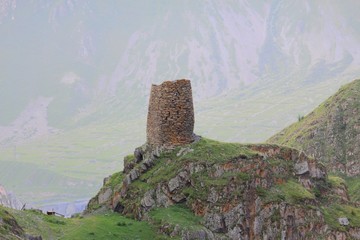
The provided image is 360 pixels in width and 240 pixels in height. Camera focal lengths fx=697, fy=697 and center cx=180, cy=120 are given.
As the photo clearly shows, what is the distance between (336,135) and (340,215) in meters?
47.0

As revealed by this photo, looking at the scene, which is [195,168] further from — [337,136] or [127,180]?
[337,136]

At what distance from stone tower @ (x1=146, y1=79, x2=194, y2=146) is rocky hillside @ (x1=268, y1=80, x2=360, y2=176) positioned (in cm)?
4624

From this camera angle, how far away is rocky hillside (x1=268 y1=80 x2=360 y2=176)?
9425 cm

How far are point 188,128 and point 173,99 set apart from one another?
2.45m

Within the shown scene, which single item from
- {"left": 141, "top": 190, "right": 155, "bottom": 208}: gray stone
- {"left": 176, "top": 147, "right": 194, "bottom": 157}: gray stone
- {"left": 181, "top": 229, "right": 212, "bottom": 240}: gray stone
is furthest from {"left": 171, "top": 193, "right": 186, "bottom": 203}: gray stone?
{"left": 181, "top": 229, "right": 212, "bottom": 240}: gray stone

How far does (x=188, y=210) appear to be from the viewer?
4769 cm

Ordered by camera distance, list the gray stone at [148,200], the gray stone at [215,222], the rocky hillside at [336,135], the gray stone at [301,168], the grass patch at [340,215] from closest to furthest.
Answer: the gray stone at [215,222], the gray stone at [148,200], the grass patch at [340,215], the gray stone at [301,168], the rocky hillside at [336,135]

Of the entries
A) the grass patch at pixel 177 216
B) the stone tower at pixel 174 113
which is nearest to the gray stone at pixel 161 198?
the grass patch at pixel 177 216

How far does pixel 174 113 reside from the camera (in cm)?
5147

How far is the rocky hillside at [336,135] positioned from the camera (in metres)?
94.2

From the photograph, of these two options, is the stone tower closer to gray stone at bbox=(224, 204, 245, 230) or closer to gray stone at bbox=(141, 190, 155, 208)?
gray stone at bbox=(141, 190, 155, 208)

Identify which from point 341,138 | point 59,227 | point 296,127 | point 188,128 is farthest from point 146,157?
point 296,127

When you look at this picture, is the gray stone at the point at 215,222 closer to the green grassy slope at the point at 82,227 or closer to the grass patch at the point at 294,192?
the green grassy slope at the point at 82,227

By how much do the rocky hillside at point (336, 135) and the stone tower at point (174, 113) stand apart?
4624 centimetres
